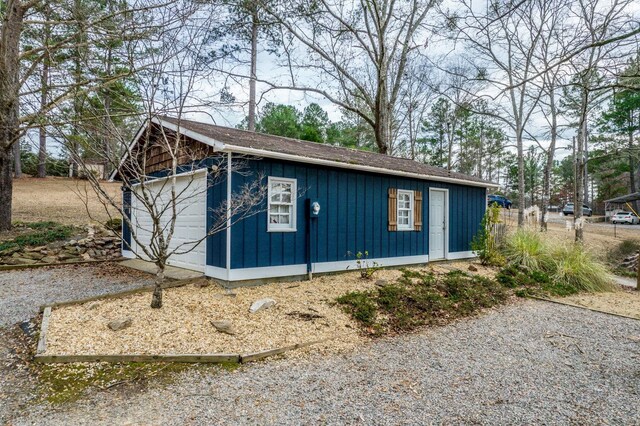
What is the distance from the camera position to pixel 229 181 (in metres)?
5.88

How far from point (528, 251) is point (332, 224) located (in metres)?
5.46

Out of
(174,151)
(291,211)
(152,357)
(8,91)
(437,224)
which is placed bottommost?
(152,357)

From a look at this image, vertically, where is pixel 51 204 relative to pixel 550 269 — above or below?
above

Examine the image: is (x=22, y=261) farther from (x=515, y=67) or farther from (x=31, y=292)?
(x=515, y=67)

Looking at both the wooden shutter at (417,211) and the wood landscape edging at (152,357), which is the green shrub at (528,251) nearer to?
the wooden shutter at (417,211)

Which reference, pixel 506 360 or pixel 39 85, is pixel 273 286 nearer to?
pixel 506 360

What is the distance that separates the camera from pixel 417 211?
898cm

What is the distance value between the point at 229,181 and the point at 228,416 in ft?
12.8

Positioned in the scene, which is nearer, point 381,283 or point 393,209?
point 381,283

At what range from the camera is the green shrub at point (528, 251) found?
879cm

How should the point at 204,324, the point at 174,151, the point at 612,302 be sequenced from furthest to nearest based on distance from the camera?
the point at 612,302
the point at 174,151
the point at 204,324

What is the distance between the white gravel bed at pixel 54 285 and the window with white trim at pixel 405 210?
5.63 metres

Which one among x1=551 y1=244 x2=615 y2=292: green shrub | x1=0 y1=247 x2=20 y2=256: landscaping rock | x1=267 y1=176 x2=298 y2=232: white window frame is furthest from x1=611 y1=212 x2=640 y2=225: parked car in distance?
x1=0 y1=247 x2=20 y2=256: landscaping rock

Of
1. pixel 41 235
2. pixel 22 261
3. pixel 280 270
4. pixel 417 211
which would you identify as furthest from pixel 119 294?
pixel 41 235
